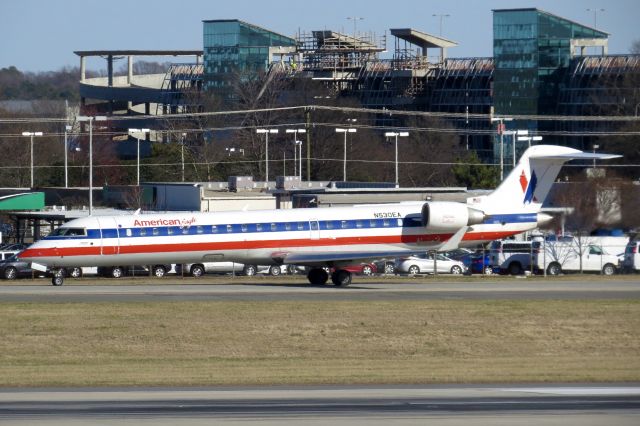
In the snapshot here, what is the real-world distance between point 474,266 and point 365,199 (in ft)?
22.9

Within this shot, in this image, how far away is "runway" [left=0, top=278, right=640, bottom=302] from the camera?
3406cm

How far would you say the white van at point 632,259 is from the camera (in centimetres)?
4962

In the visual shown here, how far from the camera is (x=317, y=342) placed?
1051 inches

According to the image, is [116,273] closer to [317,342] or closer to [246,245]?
[246,245]

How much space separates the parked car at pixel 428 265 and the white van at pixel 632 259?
7439 mm

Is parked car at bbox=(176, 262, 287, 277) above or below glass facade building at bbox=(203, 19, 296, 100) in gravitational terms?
below

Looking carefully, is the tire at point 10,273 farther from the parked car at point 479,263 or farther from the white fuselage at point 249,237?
the parked car at point 479,263

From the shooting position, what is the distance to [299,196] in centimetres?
5622

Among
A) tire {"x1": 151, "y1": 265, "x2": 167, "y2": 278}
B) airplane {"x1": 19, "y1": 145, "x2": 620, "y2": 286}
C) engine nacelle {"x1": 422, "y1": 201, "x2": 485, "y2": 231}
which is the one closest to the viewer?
airplane {"x1": 19, "y1": 145, "x2": 620, "y2": 286}

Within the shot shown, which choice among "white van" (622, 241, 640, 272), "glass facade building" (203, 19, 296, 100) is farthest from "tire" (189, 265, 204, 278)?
"glass facade building" (203, 19, 296, 100)

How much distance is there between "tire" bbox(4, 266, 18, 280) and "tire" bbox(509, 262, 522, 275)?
22.5m

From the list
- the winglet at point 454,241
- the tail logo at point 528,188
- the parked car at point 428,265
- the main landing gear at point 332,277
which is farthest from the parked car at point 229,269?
the tail logo at point 528,188

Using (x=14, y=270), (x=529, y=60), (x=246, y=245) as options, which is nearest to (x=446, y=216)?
(x=246, y=245)

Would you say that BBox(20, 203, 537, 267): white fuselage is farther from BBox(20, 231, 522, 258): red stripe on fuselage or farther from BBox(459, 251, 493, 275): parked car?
BBox(459, 251, 493, 275): parked car
